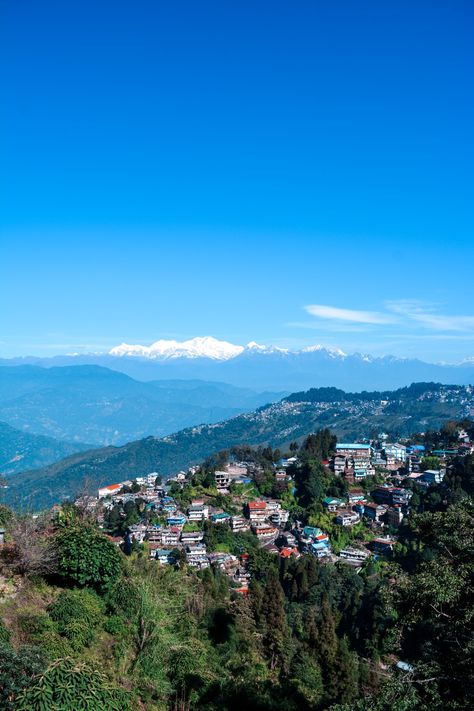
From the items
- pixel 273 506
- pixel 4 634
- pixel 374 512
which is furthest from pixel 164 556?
pixel 4 634

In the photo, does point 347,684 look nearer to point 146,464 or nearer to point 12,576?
point 12,576

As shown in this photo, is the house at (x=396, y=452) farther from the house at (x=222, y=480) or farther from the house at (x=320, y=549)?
the house at (x=320, y=549)

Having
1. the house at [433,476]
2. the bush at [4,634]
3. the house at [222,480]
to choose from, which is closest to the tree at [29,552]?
the bush at [4,634]

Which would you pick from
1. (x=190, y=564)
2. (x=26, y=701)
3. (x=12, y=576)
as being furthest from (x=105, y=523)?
(x=26, y=701)

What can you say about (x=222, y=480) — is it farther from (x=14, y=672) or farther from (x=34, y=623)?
(x=14, y=672)

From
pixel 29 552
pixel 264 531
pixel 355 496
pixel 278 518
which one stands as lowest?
pixel 264 531
